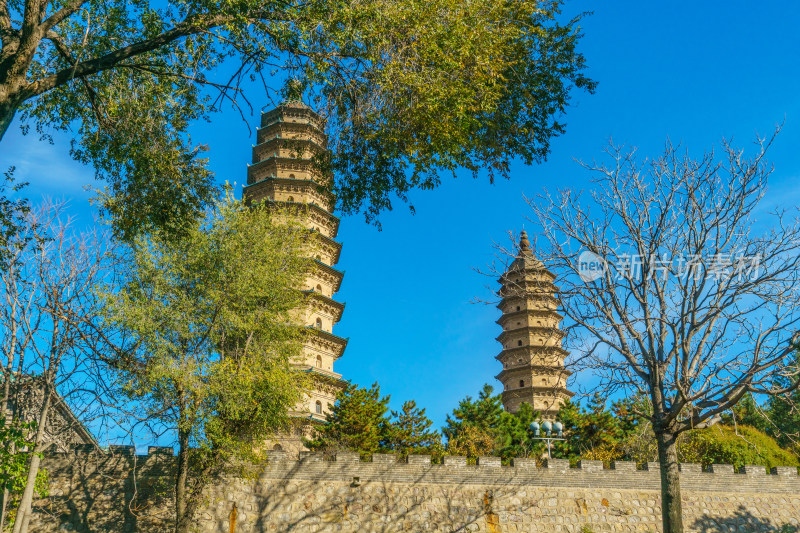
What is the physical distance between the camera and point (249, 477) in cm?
1568

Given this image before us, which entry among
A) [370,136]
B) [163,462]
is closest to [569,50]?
[370,136]

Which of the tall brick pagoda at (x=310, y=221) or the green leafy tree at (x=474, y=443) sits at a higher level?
the tall brick pagoda at (x=310, y=221)

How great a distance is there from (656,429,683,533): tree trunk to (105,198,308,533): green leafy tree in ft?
28.0

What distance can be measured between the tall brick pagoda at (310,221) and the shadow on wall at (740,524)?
13808 mm

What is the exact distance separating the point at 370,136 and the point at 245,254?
9.30m

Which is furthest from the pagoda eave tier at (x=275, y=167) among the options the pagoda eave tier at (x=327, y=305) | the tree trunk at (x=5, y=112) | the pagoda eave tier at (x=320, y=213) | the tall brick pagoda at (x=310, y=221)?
the tree trunk at (x=5, y=112)

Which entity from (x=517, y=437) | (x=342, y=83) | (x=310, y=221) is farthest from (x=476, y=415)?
(x=342, y=83)

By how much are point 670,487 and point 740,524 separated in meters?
9.29

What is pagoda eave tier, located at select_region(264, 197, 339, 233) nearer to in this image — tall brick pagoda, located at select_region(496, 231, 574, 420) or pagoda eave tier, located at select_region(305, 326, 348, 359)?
pagoda eave tier, located at select_region(305, 326, 348, 359)

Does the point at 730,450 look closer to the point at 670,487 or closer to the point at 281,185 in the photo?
the point at 670,487

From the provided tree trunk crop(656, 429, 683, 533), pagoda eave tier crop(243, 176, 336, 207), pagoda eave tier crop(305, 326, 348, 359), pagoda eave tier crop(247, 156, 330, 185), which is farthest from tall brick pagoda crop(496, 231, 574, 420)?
tree trunk crop(656, 429, 683, 533)

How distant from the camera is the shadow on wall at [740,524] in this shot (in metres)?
17.1

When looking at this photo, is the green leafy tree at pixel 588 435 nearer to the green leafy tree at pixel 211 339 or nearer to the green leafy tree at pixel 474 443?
the green leafy tree at pixel 474 443

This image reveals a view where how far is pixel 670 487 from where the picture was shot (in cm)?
1023
